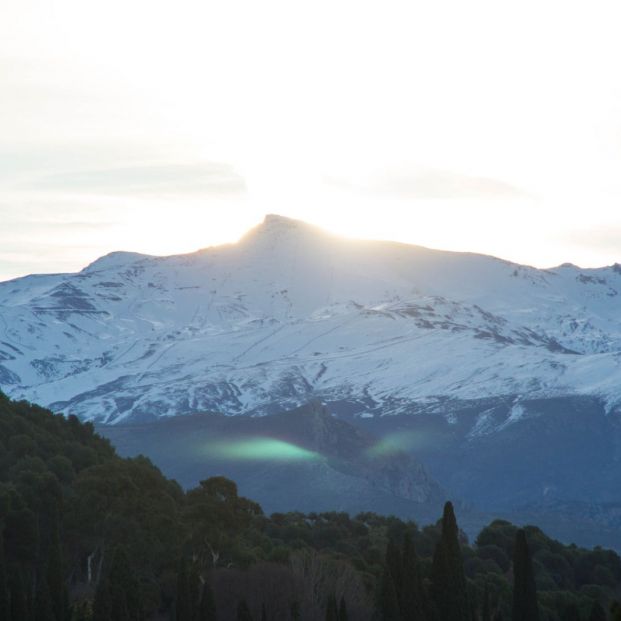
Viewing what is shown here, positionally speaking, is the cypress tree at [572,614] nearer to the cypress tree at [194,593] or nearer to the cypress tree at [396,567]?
the cypress tree at [396,567]

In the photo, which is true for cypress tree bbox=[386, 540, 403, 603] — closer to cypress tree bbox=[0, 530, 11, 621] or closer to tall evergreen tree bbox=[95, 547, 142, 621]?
tall evergreen tree bbox=[95, 547, 142, 621]

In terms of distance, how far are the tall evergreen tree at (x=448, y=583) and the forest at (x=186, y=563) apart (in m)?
0.08

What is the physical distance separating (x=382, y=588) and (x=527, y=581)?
9.69 m

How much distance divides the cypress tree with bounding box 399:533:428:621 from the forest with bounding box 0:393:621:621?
87 mm

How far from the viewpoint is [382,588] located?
323ft

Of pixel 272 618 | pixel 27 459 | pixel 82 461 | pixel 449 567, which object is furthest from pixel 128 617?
pixel 82 461

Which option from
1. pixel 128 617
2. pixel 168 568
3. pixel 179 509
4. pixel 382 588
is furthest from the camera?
Answer: pixel 179 509

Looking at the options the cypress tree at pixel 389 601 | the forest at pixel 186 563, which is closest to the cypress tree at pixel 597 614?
the forest at pixel 186 563

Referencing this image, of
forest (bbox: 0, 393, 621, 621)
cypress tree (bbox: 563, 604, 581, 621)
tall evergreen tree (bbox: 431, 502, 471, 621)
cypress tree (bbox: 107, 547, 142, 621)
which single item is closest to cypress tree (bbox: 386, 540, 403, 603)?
forest (bbox: 0, 393, 621, 621)

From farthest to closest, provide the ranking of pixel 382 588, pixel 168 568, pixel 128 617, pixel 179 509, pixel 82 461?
pixel 82 461 → pixel 179 509 → pixel 168 568 → pixel 382 588 → pixel 128 617

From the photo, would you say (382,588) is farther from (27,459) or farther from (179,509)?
(27,459)

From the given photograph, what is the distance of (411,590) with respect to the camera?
96.4 m

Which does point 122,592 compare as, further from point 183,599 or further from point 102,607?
point 183,599

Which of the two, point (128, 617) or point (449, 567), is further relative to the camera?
point (449, 567)
